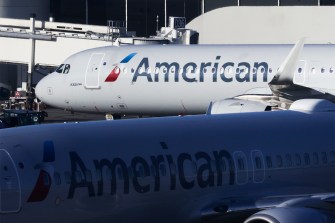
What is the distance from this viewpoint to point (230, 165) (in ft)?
58.1

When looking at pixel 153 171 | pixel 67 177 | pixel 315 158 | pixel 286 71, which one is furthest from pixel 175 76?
pixel 67 177

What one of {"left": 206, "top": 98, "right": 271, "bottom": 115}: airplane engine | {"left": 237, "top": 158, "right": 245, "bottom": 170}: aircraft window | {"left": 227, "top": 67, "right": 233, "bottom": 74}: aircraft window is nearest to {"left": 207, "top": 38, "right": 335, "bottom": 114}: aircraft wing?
{"left": 206, "top": 98, "right": 271, "bottom": 115}: airplane engine

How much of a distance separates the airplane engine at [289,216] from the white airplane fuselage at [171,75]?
22.1 m

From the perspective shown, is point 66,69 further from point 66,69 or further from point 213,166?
point 213,166

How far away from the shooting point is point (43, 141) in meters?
15.3

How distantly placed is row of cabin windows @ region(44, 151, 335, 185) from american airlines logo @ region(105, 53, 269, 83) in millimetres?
19027

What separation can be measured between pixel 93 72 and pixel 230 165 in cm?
2415

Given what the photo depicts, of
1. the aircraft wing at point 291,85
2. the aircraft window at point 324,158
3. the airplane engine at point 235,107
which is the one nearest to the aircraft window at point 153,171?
the aircraft window at point 324,158

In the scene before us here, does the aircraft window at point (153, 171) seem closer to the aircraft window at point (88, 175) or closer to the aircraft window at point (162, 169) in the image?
the aircraft window at point (162, 169)

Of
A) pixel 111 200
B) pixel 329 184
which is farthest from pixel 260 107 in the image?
pixel 111 200

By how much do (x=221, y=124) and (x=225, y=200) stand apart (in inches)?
61.9

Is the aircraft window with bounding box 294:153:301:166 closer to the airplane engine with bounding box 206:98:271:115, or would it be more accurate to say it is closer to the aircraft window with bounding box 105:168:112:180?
the aircraft window with bounding box 105:168:112:180

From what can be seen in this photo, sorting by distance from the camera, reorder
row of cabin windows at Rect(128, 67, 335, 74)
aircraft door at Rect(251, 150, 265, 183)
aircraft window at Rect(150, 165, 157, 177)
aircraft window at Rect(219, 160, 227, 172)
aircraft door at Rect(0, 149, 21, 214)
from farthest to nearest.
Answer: row of cabin windows at Rect(128, 67, 335, 74)
aircraft door at Rect(251, 150, 265, 183)
aircraft window at Rect(219, 160, 227, 172)
aircraft window at Rect(150, 165, 157, 177)
aircraft door at Rect(0, 149, 21, 214)

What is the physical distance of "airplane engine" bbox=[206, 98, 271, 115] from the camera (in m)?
27.5
